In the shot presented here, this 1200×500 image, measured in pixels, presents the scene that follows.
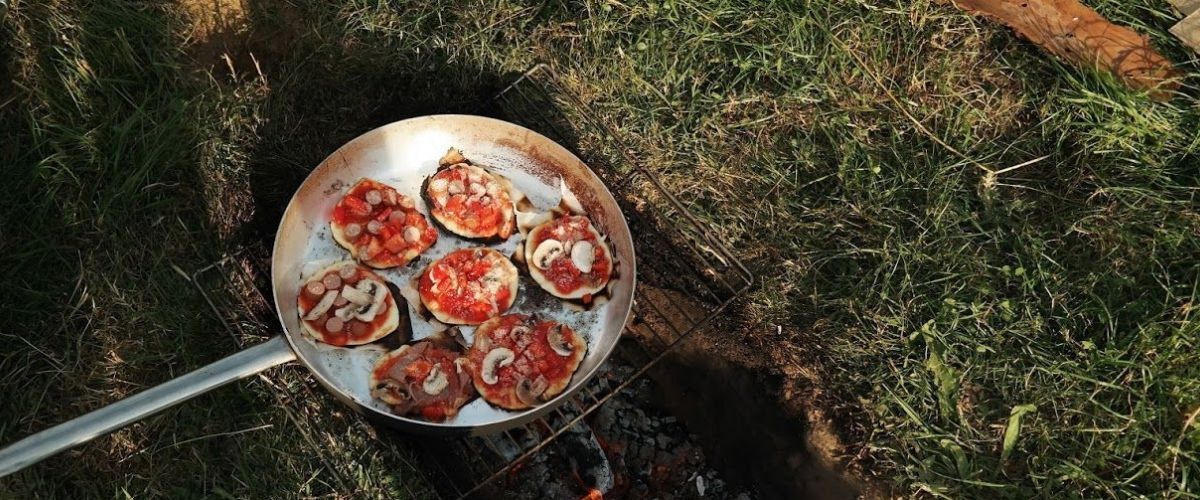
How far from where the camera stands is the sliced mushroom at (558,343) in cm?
411

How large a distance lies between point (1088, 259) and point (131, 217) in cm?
533

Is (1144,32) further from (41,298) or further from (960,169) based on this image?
(41,298)

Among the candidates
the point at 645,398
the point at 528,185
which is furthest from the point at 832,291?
the point at 528,185

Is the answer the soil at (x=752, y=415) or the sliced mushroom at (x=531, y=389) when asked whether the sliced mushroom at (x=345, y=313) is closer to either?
the sliced mushroom at (x=531, y=389)

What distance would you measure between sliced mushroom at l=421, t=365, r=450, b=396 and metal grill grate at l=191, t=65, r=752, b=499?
0.42 meters

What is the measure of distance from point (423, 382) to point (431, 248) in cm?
82

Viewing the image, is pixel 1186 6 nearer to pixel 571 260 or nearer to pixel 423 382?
pixel 571 260

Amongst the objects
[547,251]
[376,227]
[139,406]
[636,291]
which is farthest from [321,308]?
[636,291]

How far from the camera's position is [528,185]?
4.66 m

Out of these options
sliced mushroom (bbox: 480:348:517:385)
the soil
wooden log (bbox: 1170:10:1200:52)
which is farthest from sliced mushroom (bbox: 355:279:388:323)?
wooden log (bbox: 1170:10:1200:52)

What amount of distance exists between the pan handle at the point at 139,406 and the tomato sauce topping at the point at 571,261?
143 centimetres

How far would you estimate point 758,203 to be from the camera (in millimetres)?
4715

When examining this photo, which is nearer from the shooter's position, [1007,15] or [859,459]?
[859,459]

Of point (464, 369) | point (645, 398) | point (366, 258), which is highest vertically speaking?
point (366, 258)
